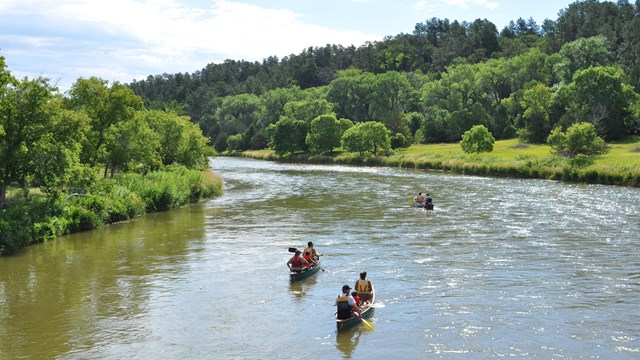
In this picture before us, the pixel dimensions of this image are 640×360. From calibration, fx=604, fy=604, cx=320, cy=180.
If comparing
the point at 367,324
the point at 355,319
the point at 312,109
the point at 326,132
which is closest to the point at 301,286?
the point at 355,319

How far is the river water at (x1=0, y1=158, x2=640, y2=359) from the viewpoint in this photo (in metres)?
21.2

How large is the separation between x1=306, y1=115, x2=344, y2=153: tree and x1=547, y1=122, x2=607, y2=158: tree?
60.3m

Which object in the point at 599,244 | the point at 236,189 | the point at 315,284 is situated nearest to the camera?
the point at 315,284

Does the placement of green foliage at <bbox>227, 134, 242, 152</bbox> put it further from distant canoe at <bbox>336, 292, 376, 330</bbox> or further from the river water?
distant canoe at <bbox>336, 292, 376, 330</bbox>

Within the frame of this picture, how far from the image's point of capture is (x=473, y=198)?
61906mm

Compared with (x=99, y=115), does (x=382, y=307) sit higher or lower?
lower

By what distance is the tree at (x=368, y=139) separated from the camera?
127 meters

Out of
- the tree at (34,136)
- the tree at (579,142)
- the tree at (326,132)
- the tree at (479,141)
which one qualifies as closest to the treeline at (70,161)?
the tree at (34,136)

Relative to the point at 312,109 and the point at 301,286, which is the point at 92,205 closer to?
the point at 301,286

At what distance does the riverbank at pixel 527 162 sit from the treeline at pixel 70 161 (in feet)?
159

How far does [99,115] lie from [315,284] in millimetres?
33990

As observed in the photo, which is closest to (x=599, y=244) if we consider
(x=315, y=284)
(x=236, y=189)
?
(x=315, y=284)

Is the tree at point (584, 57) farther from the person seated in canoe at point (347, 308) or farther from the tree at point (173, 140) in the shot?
the person seated in canoe at point (347, 308)

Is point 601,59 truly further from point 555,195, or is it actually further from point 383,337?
point 383,337
